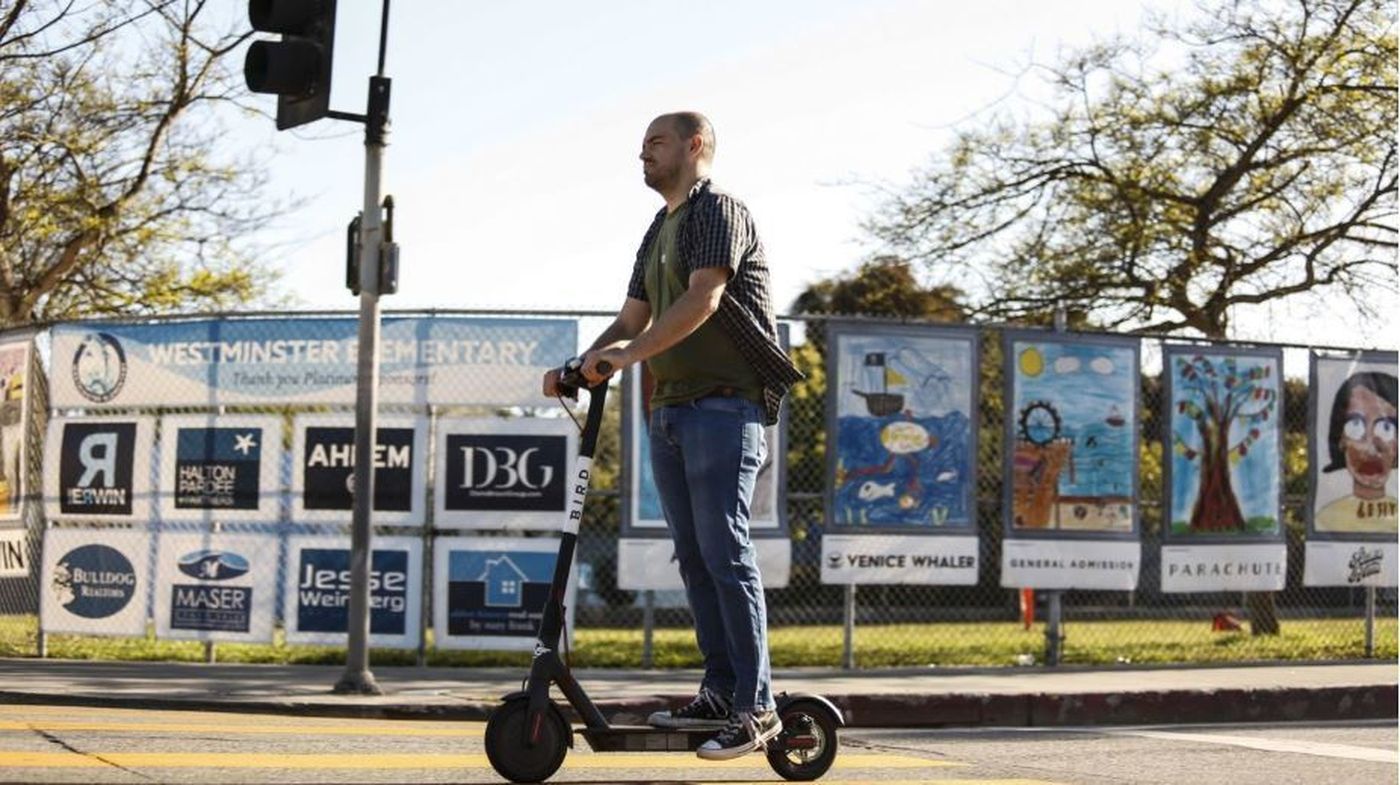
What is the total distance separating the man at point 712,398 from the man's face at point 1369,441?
1012 cm

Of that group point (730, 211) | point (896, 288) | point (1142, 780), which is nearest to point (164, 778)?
point (730, 211)

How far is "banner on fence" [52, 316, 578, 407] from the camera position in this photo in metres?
12.4

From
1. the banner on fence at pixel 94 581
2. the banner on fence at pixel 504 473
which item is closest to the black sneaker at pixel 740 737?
the banner on fence at pixel 504 473

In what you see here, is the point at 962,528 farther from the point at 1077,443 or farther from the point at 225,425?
the point at 225,425

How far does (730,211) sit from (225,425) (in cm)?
755

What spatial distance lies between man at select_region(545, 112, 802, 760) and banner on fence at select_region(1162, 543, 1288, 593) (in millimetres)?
8612

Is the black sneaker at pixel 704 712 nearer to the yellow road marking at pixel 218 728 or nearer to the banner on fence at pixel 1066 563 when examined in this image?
the yellow road marking at pixel 218 728

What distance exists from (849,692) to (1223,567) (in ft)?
15.4

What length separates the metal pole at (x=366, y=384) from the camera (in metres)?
9.84

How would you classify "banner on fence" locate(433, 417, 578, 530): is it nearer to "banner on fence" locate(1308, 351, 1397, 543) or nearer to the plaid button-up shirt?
"banner on fence" locate(1308, 351, 1397, 543)

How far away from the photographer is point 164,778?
5.52m

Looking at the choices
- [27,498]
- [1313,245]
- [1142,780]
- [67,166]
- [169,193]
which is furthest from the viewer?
[169,193]

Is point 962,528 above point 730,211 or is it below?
below

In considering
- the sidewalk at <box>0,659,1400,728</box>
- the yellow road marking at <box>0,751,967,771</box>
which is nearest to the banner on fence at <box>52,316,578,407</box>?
the sidewalk at <box>0,659,1400,728</box>
